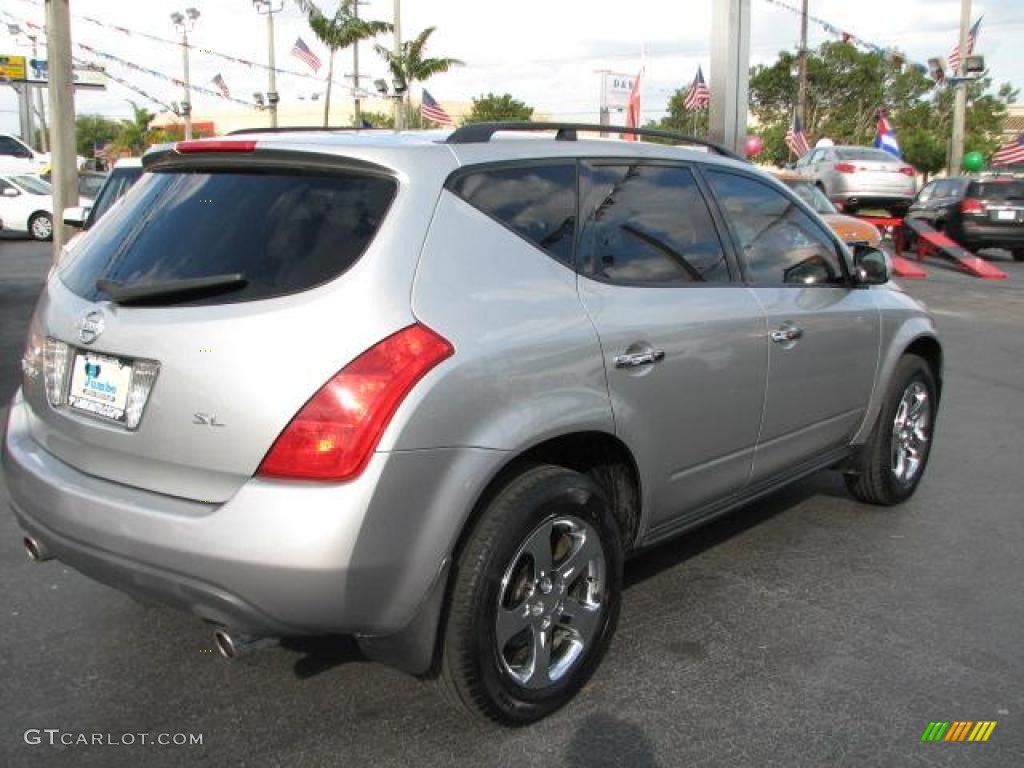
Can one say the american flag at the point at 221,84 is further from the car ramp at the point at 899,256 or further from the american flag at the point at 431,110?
the car ramp at the point at 899,256

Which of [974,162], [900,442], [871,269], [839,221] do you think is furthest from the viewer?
[974,162]

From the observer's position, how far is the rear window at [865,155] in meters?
22.1

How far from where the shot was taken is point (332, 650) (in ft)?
11.2

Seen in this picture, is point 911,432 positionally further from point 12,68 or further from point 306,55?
point 12,68

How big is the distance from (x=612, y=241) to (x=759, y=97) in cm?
6630

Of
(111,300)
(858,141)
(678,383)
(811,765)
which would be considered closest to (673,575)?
(678,383)

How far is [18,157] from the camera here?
32.3 metres

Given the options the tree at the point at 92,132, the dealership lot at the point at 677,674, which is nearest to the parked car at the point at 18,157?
the dealership lot at the point at 677,674

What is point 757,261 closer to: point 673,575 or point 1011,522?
point 673,575

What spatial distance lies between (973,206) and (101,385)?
2055cm

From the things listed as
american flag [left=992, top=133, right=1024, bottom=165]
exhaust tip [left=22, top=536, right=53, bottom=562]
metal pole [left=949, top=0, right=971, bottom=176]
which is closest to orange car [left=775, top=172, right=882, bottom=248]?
exhaust tip [left=22, top=536, right=53, bottom=562]

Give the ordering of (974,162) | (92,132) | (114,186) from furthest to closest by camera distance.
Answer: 1. (92,132)
2. (974,162)
3. (114,186)

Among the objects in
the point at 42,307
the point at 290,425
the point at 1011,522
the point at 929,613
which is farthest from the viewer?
the point at 1011,522

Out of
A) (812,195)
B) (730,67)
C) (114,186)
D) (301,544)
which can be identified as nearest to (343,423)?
(301,544)
